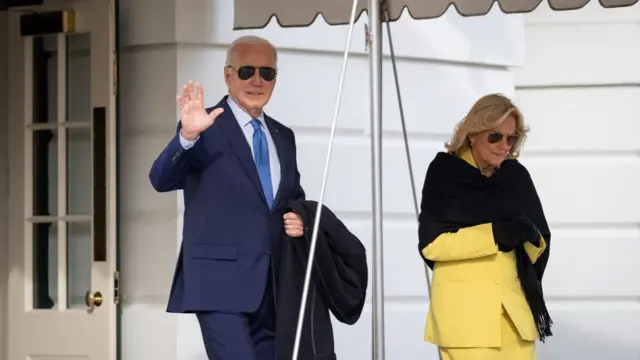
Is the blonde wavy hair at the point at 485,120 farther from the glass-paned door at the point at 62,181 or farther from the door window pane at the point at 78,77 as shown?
the door window pane at the point at 78,77

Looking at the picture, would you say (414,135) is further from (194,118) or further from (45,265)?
(194,118)

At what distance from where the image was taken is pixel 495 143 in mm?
3453

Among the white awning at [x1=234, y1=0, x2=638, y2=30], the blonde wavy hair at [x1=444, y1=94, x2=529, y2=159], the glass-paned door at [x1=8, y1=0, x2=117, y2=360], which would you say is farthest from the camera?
the glass-paned door at [x1=8, y1=0, x2=117, y2=360]

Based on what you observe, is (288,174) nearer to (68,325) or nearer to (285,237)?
(285,237)

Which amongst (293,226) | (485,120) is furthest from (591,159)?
(293,226)

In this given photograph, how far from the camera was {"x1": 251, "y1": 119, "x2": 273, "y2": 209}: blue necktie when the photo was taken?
3.36m

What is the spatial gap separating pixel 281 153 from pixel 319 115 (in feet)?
4.71

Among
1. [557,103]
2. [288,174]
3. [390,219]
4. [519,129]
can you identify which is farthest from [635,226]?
[288,174]

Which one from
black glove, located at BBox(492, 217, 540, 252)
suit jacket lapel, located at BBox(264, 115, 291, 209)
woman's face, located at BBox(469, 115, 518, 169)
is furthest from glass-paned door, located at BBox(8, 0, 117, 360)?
black glove, located at BBox(492, 217, 540, 252)

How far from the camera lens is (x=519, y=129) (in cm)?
350

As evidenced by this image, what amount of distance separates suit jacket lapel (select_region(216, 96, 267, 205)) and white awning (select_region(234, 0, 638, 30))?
0.70 m

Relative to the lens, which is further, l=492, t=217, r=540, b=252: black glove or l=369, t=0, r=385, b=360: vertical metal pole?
l=369, t=0, r=385, b=360: vertical metal pole

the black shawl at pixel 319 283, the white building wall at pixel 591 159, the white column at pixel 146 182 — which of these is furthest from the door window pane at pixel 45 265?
the white building wall at pixel 591 159

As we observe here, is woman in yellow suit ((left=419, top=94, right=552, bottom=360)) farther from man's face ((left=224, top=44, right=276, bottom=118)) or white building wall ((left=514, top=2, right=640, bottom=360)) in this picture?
white building wall ((left=514, top=2, right=640, bottom=360))
